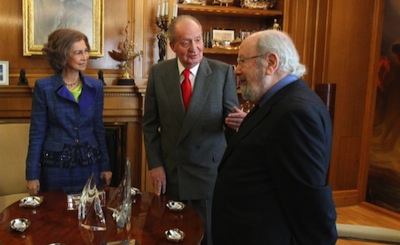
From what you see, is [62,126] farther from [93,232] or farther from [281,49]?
[281,49]

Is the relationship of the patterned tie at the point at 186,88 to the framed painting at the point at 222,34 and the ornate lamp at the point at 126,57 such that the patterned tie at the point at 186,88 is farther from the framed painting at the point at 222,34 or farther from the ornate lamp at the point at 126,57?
the framed painting at the point at 222,34

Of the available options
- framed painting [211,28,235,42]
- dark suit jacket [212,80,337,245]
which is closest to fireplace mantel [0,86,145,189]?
framed painting [211,28,235,42]

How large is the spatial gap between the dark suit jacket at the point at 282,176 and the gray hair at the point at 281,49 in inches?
2.3

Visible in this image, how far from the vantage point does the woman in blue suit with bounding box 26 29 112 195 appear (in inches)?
84.7

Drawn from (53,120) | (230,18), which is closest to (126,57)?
(230,18)

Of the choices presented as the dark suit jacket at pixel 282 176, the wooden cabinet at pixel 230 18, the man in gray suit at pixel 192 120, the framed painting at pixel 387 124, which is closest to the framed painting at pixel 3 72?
the wooden cabinet at pixel 230 18

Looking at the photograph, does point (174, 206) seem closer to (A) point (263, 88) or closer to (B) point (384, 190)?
(A) point (263, 88)

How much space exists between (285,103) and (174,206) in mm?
742

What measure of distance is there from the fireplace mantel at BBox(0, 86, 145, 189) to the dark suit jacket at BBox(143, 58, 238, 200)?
137cm

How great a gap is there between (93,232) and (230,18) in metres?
3.25

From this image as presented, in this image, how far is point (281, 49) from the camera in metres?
1.37

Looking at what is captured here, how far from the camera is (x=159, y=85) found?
7.12 feet

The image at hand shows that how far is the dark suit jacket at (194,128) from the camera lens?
2072 mm

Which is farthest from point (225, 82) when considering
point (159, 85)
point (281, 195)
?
point (281, 195)
